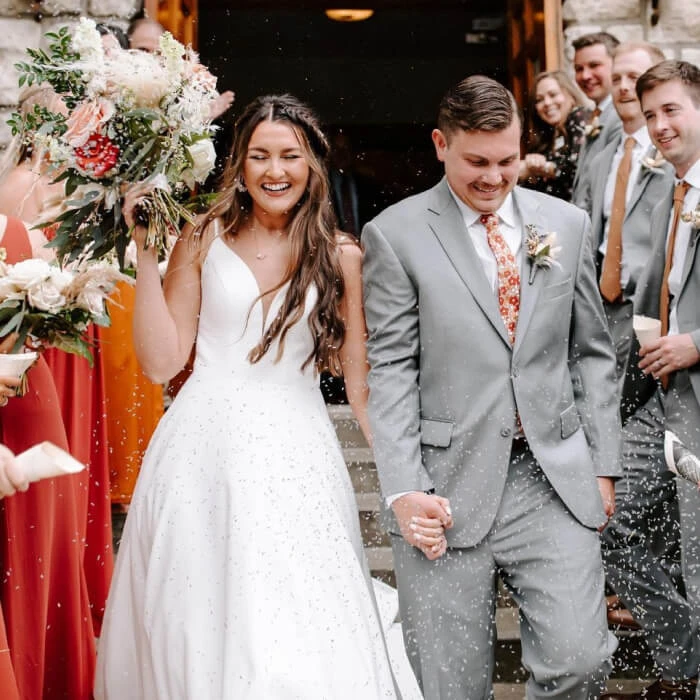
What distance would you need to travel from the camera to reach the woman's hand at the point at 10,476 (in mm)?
2818

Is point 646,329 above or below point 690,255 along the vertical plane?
below

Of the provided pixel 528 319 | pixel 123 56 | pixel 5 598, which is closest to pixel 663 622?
pixel 528 319

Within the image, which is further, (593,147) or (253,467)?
(593,147)

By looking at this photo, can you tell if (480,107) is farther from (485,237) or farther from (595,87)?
(595,87)

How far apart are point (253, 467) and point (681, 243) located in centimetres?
203

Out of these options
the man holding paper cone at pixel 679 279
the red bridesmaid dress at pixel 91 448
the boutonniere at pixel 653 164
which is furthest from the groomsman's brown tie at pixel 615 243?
the red bridesmaid dress at pixel 91 448

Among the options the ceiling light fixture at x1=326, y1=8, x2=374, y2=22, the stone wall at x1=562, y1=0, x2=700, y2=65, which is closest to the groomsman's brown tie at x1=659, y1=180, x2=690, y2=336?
the stone wall at x1=562, y1=0, x2=700, y2=65

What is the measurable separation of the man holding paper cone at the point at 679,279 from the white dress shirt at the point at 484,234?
3.32 ft

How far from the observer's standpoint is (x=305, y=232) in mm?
3992

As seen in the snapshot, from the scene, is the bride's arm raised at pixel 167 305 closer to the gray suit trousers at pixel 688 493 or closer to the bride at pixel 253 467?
the bride at pixel 253 467

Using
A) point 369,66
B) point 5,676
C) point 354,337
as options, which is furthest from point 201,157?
point 369,66

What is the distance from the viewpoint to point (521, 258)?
12.1 ft

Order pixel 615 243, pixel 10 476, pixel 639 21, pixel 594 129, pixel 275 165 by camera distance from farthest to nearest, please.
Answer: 1. pixel 639 21
2. pixel 594 129
3. pixel 615 243
4. pixel 275 165
5. pixel 10 476

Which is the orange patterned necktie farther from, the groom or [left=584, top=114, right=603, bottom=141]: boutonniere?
[left=584, top=114, right=603, bottom=141]: boutonniere
